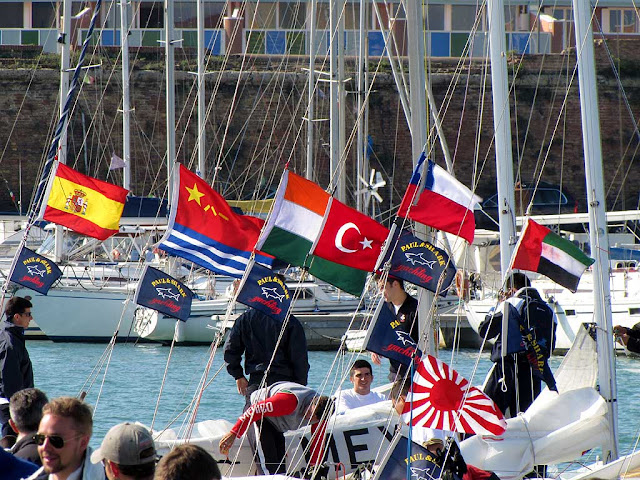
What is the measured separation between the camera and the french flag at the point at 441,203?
7840 mm

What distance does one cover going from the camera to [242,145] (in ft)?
119

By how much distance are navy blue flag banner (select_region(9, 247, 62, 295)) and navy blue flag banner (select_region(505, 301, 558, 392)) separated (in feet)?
17.4

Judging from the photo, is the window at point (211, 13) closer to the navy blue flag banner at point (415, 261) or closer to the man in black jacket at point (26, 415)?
the navy blue flag banner at point (415, 261)

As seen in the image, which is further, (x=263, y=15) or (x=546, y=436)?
(x=263, y=15)

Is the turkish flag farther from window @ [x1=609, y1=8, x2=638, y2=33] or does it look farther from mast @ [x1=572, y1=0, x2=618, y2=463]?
window @ [x1=609, y1=8, x2=638, y2=33]

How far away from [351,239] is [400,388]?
1152 mm

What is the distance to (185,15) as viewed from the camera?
3825cm

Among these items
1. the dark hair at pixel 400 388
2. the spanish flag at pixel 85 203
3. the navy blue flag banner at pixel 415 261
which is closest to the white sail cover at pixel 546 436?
the dark hair at pixel 400 388

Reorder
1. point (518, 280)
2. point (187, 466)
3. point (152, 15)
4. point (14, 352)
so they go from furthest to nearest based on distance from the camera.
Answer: point (152, 15), point (518, 280), point (14, 352), point (187, 466)

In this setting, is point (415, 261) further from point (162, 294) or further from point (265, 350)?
point (162, 294)

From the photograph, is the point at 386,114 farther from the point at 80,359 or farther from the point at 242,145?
the point at 80,359

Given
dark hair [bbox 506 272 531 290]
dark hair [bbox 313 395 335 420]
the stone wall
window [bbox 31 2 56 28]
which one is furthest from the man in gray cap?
window [bbox 31 2 56 28]

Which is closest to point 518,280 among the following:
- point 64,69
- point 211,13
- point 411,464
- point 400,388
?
point 400,388

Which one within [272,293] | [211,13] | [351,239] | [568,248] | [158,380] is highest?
[211,13]
